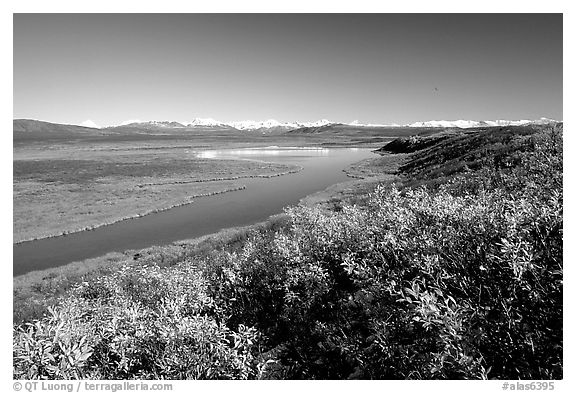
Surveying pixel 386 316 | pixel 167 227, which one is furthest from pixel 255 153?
pixel 386 316

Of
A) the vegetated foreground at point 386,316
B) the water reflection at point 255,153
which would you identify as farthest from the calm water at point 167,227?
the water reflection at point 255,153

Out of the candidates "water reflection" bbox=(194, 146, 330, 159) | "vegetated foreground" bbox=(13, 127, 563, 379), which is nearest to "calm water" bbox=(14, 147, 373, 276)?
"vegetated foreground" bbox=(13, 127, 563, 379)

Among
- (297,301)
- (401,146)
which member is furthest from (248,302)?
(401,146)

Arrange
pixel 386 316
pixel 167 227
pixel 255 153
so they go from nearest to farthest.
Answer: pixel 386 316
pixel 167 227
pixel 255 153

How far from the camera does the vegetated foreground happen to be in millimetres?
4570

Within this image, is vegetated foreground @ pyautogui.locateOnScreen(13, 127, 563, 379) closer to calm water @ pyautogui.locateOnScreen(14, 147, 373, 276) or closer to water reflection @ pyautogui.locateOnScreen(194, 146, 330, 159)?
calm water @ pyautogui.locateOnScreen(14, 147, 373, 276)

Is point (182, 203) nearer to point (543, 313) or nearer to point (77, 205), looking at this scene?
point (77, 205)

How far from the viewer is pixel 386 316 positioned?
5.75 metres

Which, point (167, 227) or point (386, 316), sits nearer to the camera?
point (386, 316)

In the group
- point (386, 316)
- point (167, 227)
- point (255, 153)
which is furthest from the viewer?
point (255, 153)

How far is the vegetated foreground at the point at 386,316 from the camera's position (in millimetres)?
4570

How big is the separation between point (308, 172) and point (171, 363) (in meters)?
51.7

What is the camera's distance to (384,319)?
5.66 meters

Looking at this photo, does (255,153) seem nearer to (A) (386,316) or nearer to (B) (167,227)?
(B) (167,227)
